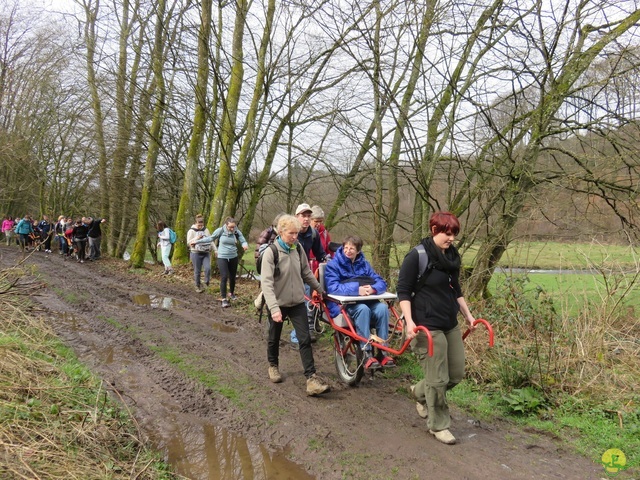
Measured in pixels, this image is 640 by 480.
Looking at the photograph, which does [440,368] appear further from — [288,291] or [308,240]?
[308,240]

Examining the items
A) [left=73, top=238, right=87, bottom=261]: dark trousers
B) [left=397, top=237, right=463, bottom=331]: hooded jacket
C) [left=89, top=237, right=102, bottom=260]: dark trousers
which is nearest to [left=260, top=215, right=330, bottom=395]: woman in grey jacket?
[left=397, top=237, right=463, bottom=331]: hooded jacket

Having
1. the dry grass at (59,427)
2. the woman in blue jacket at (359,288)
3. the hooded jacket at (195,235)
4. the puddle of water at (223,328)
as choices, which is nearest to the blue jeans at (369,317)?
the woman in blue jacket at (359,288)

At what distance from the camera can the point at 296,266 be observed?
17.6 feet

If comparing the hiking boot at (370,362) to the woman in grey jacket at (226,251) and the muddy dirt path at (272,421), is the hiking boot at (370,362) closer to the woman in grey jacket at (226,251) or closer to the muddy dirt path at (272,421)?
the muddy dirt path at (272,421)

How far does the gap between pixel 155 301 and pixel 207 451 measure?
666 centimetres

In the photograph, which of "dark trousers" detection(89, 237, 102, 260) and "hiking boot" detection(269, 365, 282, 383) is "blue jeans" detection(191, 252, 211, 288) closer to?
"hiking boot" detection(269, 365, 282, 383)

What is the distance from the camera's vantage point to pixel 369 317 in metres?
5.28

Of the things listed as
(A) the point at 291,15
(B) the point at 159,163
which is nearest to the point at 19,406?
(A) the point at 291,15

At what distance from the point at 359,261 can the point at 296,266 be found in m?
0.92

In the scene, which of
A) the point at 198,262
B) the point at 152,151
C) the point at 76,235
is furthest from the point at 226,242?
the point at 76,235

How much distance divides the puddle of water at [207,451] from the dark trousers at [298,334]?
1247 millimetres

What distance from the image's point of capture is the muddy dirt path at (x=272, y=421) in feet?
11.9

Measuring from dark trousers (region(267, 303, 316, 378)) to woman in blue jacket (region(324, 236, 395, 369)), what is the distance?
408 millimetres

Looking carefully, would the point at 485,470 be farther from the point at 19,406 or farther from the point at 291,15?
the point at 291,15
